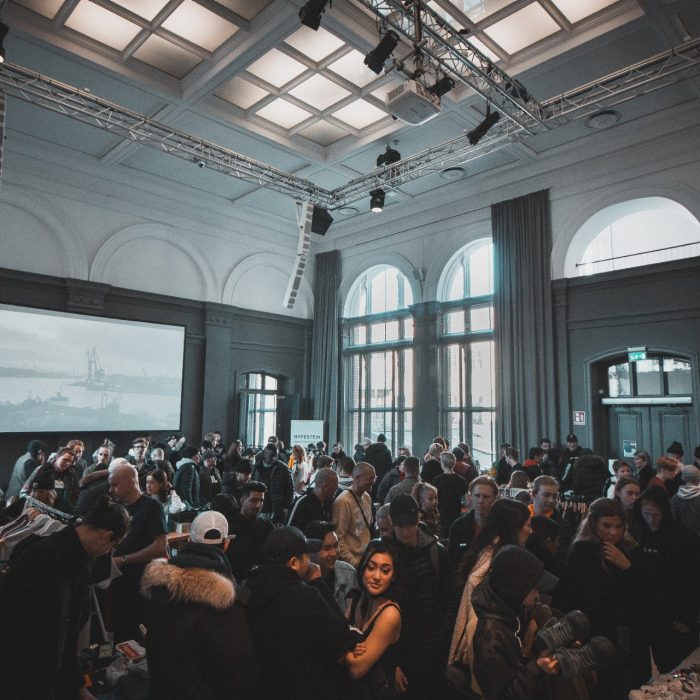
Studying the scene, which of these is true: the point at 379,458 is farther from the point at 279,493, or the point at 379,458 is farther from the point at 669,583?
the point at 669,583

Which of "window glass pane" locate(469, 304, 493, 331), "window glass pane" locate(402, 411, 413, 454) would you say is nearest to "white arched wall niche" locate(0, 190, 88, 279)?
"window glass pane" locate(402, 411, 413, 454)

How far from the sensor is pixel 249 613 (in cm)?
192

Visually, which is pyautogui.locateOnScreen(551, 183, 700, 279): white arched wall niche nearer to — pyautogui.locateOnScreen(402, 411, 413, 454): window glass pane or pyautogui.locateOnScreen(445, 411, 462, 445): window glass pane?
pyautogui.locateOnScreen(445, 411, 462, 445): window glass pane

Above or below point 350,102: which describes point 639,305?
below

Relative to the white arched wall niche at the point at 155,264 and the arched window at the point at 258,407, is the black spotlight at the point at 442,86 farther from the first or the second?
the arched window at the point at 258,407

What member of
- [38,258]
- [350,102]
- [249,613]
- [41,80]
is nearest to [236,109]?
[350,102]

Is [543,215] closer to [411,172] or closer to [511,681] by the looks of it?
[411,172]

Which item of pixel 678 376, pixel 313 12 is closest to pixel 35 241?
pixel 313 12

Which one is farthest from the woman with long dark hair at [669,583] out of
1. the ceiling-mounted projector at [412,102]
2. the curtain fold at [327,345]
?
the curtain fold at [327,345]

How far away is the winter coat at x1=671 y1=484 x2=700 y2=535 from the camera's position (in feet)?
14.8

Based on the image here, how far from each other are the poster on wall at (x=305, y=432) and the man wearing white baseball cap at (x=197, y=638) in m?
10.7

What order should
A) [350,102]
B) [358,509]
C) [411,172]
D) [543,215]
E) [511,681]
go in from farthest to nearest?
[543,215] → [411,172] → [350,102] → [358,509] → [511,681]

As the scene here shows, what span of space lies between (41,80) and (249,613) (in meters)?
7.89

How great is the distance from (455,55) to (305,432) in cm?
868
